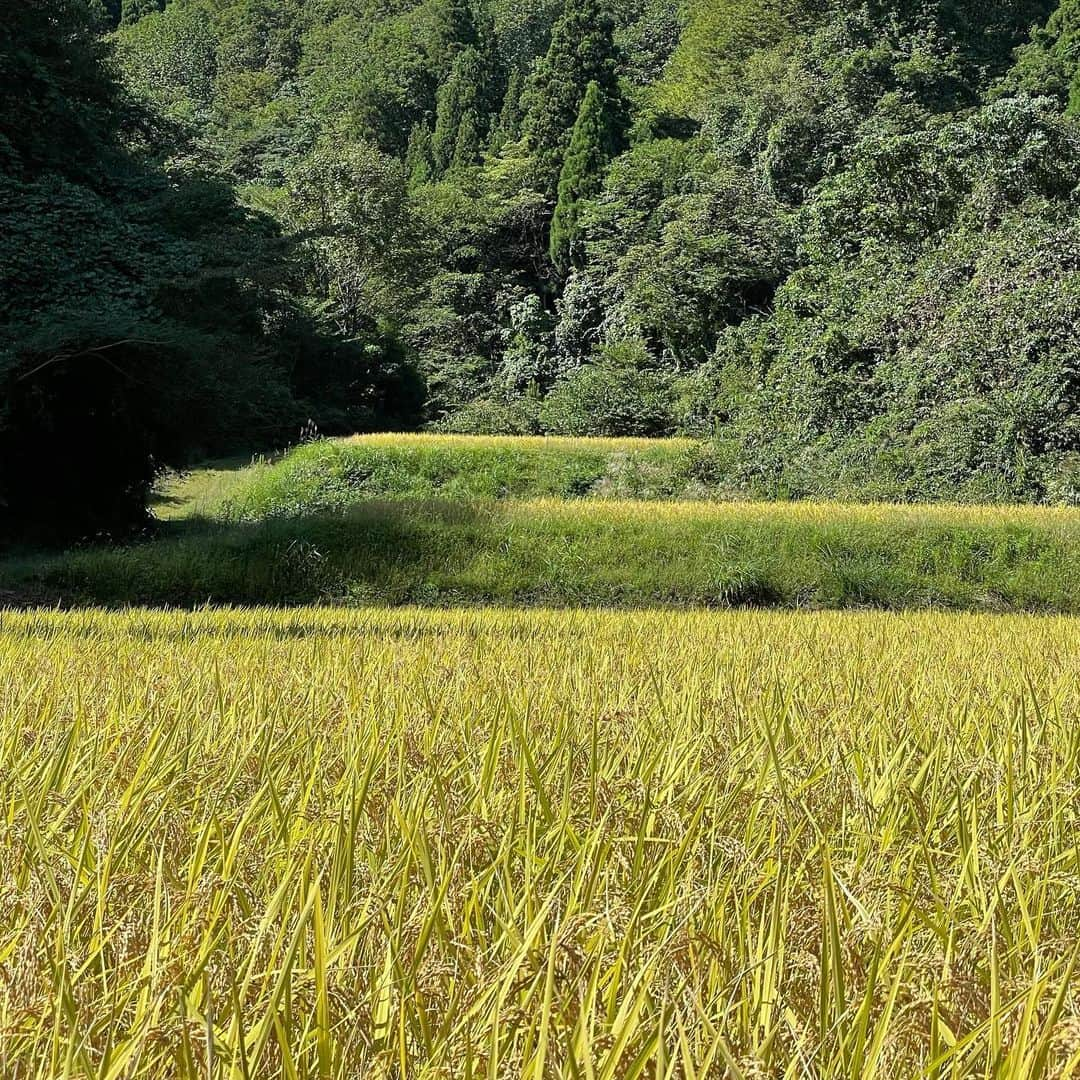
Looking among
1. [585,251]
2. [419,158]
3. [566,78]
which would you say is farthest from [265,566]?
[419,158]

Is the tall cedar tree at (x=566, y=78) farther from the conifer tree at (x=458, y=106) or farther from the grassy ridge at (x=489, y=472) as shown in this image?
the grassy ridge at (x=489, y=472)

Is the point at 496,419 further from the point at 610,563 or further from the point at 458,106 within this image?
the point at 458,106

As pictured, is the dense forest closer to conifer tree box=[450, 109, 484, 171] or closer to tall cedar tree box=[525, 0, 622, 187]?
tall cedar tree box=[525, 0, 622, 187]

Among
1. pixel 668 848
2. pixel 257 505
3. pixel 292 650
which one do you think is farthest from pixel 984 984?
pixel 257 505

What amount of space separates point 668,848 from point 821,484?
18.1m

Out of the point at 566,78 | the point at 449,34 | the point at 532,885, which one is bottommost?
the point at 532,885

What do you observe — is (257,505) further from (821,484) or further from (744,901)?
(744,901)

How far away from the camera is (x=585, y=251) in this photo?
36156 mm

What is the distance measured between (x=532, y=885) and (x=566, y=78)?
137ft

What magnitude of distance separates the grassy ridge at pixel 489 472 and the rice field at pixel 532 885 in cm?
1644

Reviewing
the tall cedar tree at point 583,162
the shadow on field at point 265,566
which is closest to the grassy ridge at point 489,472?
the shadow on field at point 265,566

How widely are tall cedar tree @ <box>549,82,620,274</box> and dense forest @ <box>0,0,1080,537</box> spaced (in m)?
0.14

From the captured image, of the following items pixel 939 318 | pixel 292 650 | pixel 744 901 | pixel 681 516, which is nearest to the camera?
pixel 744 901

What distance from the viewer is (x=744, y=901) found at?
1.22 m
